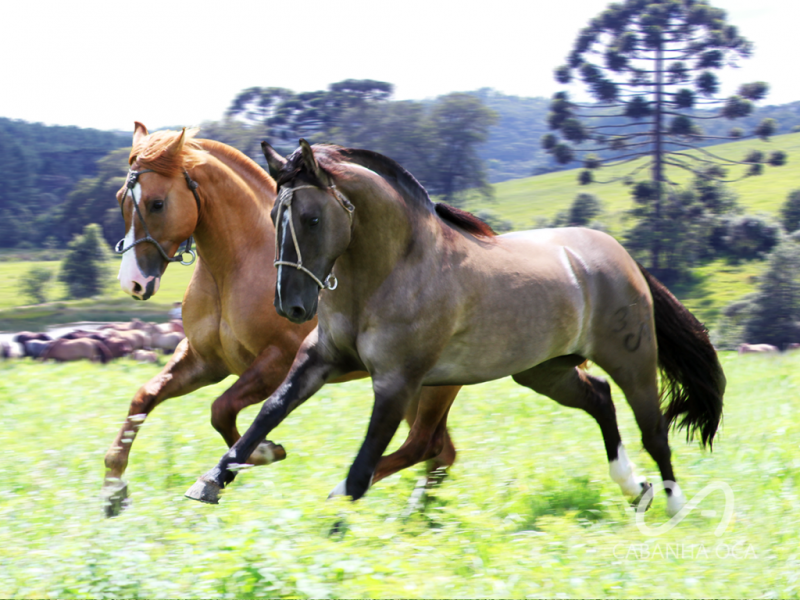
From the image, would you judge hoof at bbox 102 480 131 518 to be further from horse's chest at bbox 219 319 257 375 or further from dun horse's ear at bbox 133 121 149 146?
dun horse's ear at bbox 133 121 149 146

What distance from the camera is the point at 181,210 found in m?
4.46

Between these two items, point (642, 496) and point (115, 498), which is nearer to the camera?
point (115, 498)

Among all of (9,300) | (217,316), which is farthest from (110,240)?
(217,316)

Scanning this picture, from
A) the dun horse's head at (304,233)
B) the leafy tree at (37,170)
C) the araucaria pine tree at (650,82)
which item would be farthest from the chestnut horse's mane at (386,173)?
the leafy tree at (37,170)

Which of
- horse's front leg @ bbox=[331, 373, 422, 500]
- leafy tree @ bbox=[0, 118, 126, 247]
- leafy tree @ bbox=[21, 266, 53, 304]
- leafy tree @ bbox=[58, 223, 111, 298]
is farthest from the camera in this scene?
leafy tree @ bbox=[0, 118, 126, 247]

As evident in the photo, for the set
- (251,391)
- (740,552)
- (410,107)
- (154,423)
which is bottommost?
(410,107)

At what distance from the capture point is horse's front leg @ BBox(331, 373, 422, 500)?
354cm

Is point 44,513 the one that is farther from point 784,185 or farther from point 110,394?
point 784,185

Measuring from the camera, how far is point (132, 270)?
4.32 metres

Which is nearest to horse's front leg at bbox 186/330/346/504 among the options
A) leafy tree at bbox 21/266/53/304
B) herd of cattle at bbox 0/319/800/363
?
herd of cattle at bbox 0/319/800/363

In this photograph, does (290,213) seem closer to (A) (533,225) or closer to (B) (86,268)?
(B) (86,268)

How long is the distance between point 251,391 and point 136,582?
172cm
